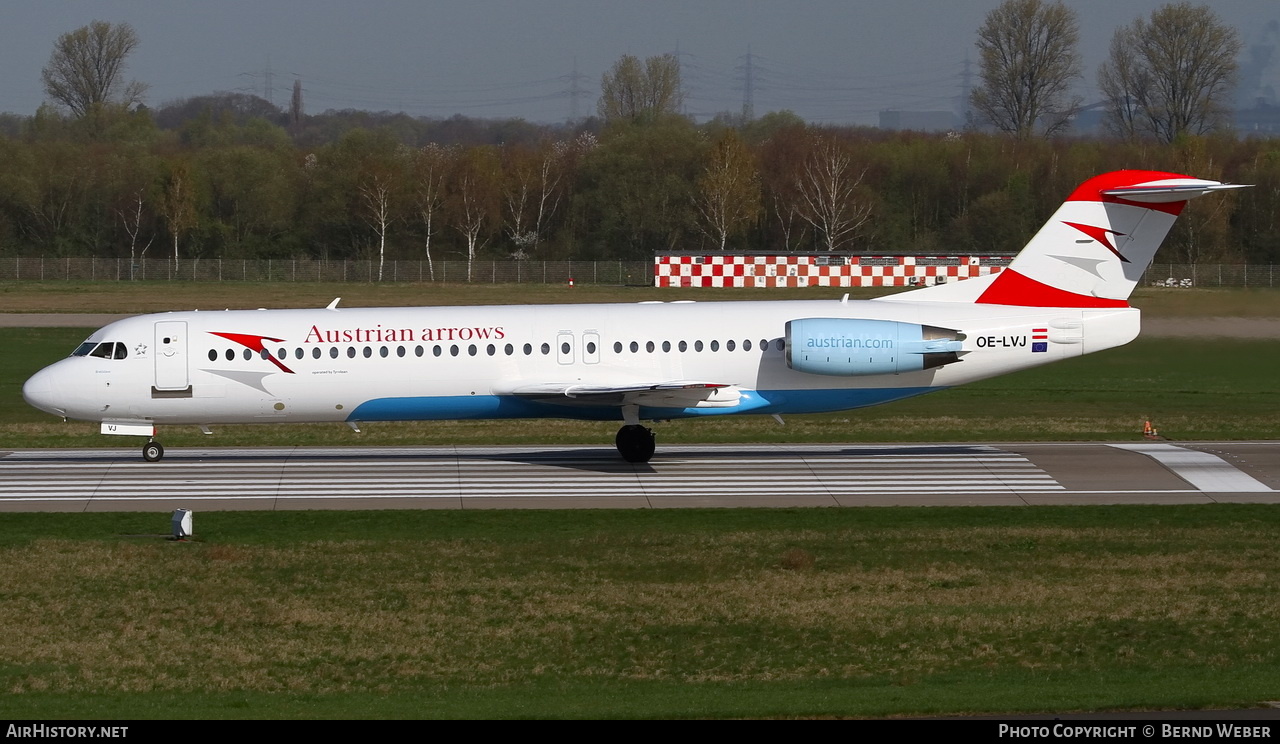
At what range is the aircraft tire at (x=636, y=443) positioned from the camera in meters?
28.6

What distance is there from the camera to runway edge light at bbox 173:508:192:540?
21016 millimetres

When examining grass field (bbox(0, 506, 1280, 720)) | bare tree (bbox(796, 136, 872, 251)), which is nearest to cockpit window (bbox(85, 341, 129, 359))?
grass field (bbox(0, 506, 1280, 720))

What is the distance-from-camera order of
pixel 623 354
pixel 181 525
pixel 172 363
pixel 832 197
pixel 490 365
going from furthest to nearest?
pixel 832 197
pixel 172 363
pixel 623 354
pixel 490 365
pixel 181 525

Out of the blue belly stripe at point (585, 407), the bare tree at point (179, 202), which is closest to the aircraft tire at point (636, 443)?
the blue belly stripe at point (585, 407)

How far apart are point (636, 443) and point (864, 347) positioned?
16.1ft

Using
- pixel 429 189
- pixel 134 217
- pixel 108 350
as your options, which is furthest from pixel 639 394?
pixel 134 217

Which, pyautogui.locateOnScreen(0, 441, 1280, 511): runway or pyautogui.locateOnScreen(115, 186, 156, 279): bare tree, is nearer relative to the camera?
pyautogui.locateOnScreen(0, 441, 1280, 511): runway

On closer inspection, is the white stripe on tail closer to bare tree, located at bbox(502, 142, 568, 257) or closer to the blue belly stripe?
the blue belly stripe

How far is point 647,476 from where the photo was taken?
27.4 m

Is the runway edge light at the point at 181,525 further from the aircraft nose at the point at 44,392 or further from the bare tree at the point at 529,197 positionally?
the bare tree at the point at 529,197

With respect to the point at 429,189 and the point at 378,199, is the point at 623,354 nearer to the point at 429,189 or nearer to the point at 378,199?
the point at 429,189

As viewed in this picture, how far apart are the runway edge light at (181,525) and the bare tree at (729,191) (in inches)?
2581

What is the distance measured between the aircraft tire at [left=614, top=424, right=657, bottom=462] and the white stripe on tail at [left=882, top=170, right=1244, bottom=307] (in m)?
7.24

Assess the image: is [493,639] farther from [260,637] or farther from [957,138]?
[957,138]
